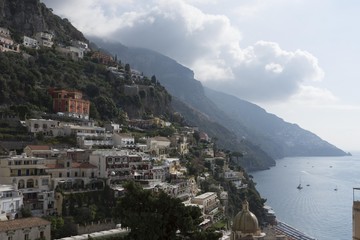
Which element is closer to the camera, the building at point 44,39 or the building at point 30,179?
the building at point 30,179

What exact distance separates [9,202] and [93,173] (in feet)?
35.4

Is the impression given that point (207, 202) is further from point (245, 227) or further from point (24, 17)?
point (24, 17)

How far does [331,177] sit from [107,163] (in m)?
129

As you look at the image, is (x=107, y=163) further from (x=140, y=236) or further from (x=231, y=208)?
(x=231, y=208)

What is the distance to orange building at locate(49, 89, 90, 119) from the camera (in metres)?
68.2

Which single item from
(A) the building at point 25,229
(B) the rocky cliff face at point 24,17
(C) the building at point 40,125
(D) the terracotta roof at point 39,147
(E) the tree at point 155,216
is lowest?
(A) the building at point 25,229

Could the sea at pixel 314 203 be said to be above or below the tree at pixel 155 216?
below

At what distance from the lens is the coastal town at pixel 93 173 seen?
3691cm

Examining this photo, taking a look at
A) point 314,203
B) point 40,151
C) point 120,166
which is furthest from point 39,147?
point 314,203

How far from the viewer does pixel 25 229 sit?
33.3 meters

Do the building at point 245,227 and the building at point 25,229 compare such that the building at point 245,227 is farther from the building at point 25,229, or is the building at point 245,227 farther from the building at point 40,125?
the building at point 40,125

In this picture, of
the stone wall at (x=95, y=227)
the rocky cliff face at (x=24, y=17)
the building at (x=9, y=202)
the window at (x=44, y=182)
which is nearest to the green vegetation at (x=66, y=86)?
the rocky cliff face at (x=24, y=17)

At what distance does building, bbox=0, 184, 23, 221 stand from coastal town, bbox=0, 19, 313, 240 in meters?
0.08

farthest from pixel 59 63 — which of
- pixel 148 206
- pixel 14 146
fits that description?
pixel 148 206
